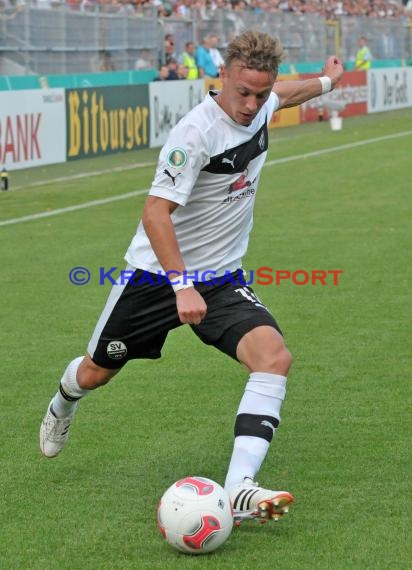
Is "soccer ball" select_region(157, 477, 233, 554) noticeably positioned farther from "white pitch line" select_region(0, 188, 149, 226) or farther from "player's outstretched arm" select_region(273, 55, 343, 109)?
"white pitch line" select_region(0, 188, 149, 226)

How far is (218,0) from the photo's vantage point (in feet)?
115

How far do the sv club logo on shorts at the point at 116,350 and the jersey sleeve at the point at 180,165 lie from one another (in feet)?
2.68

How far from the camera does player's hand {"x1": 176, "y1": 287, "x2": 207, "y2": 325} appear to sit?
205 inches

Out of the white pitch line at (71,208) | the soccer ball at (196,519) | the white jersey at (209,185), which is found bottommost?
the white pitch line at (71,208)

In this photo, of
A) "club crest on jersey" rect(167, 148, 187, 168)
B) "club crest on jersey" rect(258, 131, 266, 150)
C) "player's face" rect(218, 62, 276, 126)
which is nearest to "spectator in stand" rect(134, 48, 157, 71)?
"club crest on jersey" rect(258, 131, 266, 150)

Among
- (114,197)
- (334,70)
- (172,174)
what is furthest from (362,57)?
(172,174)

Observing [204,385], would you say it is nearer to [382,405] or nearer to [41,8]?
[382,405]

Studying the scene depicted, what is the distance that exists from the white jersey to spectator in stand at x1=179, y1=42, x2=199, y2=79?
23.3m

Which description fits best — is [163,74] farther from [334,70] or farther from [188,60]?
[334,70]

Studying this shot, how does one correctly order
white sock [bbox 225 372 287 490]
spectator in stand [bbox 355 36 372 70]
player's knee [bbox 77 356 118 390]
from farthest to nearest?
spectator in stand [bbox 355 36 372 70], player's knee [bbox 77 356 118 390], white sock [bbox 225 372 287 490]

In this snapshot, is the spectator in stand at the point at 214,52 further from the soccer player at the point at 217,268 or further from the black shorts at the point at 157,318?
the black shorts at the point at 157,318

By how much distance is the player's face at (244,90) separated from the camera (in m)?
5.29

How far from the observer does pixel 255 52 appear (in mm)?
5266

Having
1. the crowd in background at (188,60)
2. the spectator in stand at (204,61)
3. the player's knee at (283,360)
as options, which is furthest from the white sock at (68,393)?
the spectator in stand at (204,61)
